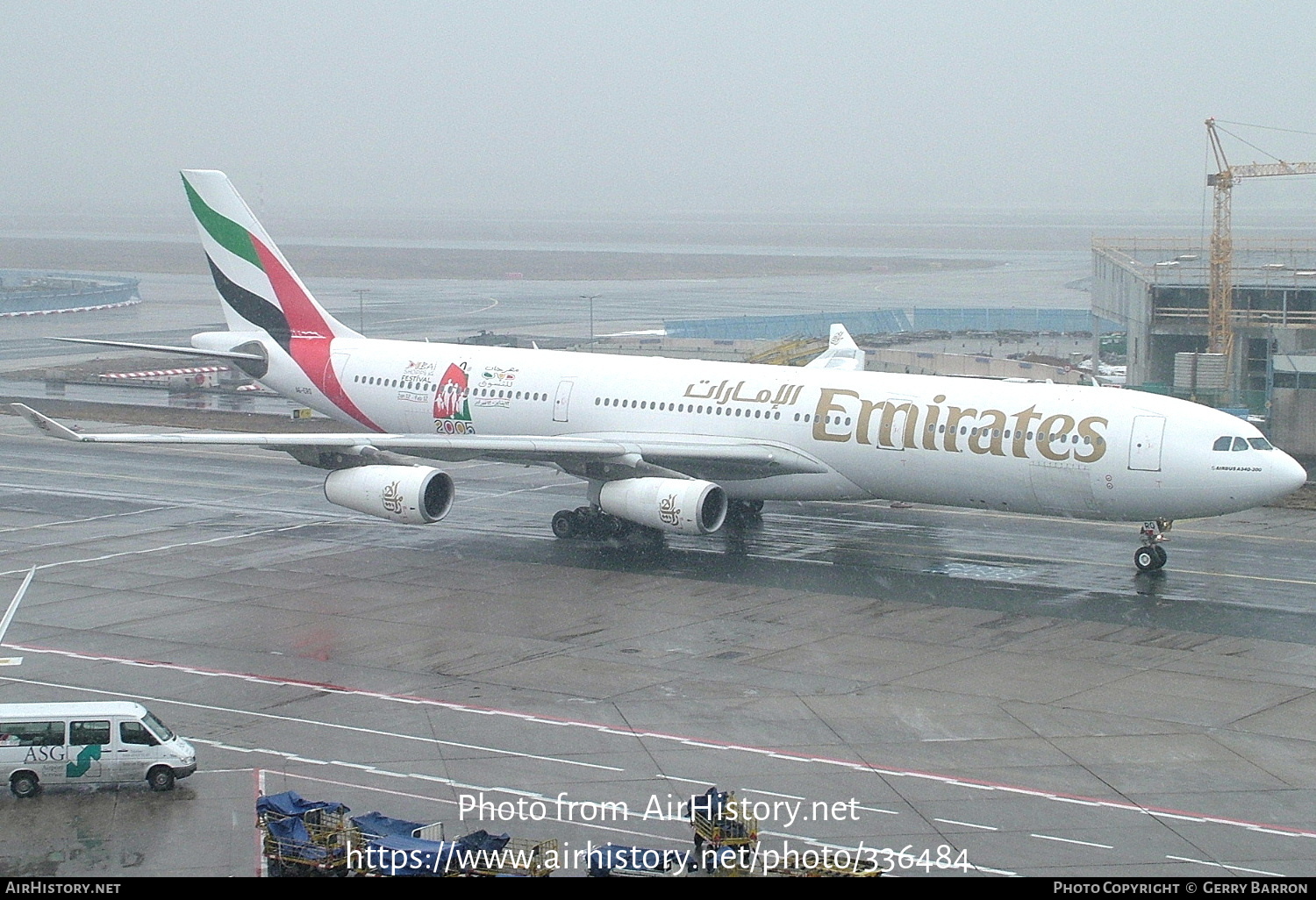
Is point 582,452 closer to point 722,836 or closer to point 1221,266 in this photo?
point 722,836

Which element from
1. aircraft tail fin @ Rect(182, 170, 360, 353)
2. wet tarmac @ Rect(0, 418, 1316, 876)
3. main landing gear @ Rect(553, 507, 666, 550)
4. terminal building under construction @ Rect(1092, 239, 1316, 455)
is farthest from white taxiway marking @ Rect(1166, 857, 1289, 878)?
terminal building under construction @ Rect(1092, 239, 1316, 455)

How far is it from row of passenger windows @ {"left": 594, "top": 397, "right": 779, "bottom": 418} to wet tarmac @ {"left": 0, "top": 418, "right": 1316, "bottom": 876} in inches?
147

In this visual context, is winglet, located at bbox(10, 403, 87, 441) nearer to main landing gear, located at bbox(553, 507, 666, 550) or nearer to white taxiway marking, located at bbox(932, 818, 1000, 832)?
main landing gear, located at bbox(553, 507, 666, 550)

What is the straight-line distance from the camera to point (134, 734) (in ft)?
74.4

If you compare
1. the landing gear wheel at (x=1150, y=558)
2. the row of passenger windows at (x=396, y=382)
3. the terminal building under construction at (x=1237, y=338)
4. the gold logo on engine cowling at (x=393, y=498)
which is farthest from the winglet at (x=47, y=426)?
the terminal building under construction at (x=1237, y=338)

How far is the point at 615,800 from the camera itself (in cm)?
2200

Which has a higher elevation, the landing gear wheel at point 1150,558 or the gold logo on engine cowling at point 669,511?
the gold logo on engine cowling at point 669,511

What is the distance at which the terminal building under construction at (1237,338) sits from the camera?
57.2m

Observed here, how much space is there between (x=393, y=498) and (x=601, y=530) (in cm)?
638

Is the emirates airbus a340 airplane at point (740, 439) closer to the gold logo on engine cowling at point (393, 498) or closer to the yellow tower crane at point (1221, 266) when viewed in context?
the gold logo on engine cowling at point (393, 498)

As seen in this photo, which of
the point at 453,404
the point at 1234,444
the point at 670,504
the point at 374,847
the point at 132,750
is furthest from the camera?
the point at 453,404

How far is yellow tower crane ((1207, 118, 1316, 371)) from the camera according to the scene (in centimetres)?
6209

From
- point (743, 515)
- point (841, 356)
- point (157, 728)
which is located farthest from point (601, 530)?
point (157, 728)

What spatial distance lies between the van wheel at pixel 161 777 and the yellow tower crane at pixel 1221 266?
→ 5036 centimetres
